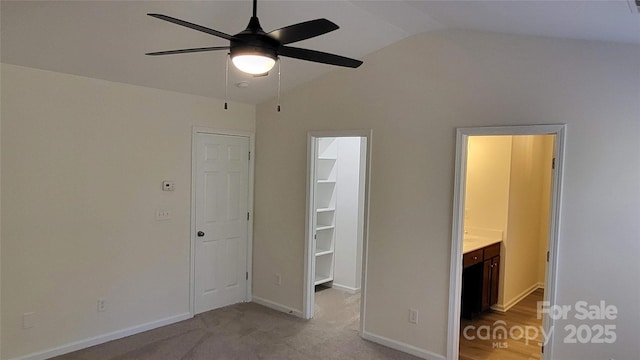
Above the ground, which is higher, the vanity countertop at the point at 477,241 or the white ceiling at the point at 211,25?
the white ceiling at the point at 211,25

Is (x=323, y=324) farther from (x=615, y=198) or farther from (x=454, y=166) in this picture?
(x=615, y=198)

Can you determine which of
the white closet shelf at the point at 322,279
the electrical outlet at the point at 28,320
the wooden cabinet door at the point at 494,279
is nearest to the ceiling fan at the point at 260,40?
the electrical outlet at the point at 28,320

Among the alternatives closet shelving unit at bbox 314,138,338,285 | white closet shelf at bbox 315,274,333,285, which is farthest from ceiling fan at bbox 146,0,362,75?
white closet shelf at bbox 315,274,333,285

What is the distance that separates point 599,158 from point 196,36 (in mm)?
3079

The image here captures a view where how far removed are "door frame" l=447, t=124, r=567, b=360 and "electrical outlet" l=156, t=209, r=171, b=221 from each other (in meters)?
2.83

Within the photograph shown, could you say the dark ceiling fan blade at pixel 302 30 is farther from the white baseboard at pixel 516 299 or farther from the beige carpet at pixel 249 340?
the white baseboard at pixel 516 299

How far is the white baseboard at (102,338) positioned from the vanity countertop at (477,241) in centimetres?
312

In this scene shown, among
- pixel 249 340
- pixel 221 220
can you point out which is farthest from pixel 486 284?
pixel 221 220

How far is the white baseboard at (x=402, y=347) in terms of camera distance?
11.7ft

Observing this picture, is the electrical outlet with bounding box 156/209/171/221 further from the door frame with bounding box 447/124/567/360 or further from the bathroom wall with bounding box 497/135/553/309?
the bathroom wall with bounding box 497/135/553/309

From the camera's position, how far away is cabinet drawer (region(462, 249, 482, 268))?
3994 mm

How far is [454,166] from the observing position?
11.1ft

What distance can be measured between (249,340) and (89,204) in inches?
77.2

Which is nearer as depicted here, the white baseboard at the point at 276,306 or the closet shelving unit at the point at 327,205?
the white baseboard at the point at 276,306
